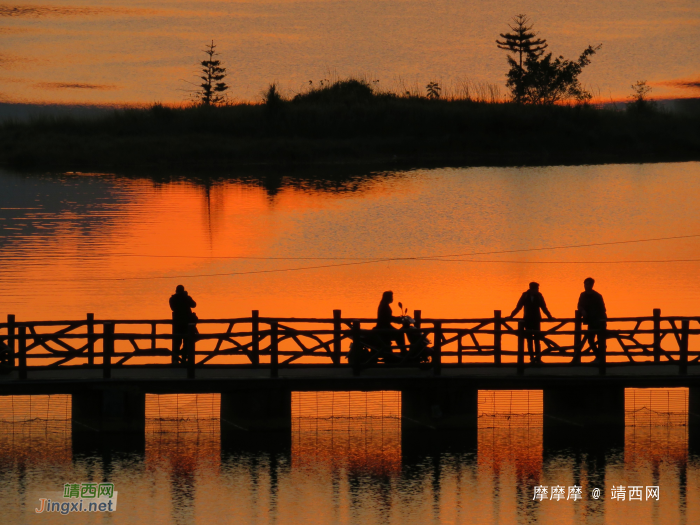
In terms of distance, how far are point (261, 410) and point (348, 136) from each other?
254 ft

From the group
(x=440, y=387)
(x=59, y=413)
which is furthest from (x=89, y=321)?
(x=440, y=387)

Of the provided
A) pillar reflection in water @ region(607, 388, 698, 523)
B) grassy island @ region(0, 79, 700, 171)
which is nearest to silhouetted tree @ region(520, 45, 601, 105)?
grassy island @ region(0, 79, 700, 171)

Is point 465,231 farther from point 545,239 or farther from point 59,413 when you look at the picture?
point 59,413

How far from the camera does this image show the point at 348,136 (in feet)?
315

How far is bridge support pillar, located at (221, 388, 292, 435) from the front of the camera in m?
19.8

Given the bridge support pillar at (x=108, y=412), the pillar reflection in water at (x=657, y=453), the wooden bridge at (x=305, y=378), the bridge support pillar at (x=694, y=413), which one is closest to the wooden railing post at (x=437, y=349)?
the wooden bridge at (x=305, y=378)

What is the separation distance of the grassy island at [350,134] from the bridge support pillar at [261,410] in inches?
2943

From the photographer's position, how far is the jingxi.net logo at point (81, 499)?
16828mm

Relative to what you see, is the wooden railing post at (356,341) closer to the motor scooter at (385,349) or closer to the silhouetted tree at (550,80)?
the motor scooter at (385,349)

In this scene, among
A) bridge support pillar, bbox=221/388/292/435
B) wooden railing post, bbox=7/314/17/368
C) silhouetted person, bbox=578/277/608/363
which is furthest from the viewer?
silhouetted person, bbox=578/277/608/363

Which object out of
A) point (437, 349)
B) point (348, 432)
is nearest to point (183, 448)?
point (348, 432)

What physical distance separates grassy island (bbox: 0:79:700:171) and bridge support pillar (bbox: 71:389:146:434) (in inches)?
2933

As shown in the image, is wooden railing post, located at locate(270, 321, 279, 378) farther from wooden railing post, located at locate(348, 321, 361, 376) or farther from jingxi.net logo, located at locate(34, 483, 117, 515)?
jingxi.net logo, located at locate(34, 483, 117, 515)

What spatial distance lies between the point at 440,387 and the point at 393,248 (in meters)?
34.2
